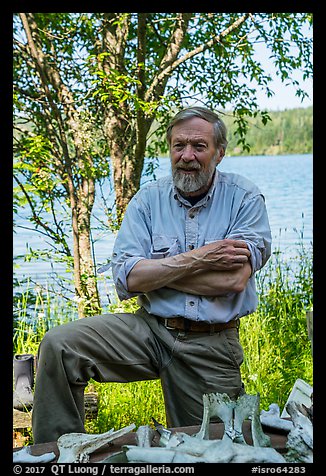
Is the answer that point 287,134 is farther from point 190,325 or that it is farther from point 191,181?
point 190,325

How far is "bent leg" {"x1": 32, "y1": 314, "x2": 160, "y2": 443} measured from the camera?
97.1 inches

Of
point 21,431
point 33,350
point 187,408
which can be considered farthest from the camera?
point 33,350

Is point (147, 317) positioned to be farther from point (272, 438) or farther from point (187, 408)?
point (272, 438)

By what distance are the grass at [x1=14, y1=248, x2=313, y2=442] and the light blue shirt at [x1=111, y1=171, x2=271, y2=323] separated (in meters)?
1.21

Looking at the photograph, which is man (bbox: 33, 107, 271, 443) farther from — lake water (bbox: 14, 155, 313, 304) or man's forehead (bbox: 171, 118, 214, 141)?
lake water (bbox: 14, 155, 313, 304)

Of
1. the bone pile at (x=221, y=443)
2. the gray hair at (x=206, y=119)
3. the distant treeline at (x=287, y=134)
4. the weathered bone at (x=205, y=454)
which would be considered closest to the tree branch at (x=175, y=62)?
the gray hair at (x=206, y=119)

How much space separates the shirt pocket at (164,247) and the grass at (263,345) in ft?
4.31

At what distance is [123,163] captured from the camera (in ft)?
15.7

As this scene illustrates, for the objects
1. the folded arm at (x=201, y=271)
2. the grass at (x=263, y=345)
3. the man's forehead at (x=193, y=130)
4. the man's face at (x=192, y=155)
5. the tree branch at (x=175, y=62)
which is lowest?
the grass at (x=263, y=345)

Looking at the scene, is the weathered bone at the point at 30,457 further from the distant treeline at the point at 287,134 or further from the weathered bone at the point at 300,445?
the distant treeline at the point at 287,134

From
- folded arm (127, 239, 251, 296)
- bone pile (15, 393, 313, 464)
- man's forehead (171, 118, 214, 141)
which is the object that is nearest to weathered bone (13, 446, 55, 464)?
bone pile (15, 393, 313, 464)

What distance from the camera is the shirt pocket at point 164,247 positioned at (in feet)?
9.04
